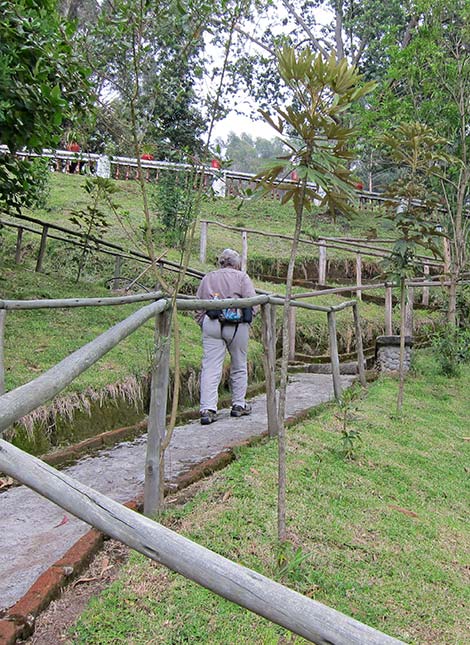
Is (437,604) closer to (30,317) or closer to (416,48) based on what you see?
(30,317)

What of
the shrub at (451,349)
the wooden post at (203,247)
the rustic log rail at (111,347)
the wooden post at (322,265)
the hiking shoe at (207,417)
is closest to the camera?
the rustic log rail at (111,347)

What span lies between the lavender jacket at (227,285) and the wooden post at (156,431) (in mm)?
2317

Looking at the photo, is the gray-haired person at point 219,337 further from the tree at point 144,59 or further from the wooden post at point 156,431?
the wooden post at point 156,431

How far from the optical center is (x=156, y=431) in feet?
10.0

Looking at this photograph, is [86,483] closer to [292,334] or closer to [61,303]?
[61,303]

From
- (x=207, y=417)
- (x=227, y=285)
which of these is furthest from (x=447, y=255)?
(x=207, y=417)

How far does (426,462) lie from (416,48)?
25.0ft

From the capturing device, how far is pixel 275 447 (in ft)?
13.8

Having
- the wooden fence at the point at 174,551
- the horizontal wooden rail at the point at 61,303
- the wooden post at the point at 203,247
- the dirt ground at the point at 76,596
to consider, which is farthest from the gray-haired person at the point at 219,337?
the wooden post at the point at 203,247

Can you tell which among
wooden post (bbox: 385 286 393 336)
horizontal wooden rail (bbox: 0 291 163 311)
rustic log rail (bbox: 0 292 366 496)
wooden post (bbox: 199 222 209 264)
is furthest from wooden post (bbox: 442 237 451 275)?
horizontal wooden rail (bbox: 0 291 163 311)

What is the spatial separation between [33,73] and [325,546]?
4119 millimetres

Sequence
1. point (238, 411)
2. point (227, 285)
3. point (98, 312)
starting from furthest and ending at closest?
point (98, 312)
point (238, 411)
point (227, 285)

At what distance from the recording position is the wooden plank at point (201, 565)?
1.27 m

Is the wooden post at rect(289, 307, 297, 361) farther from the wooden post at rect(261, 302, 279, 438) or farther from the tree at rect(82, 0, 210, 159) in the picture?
the tree at rect(82, 0, 210, 159)
